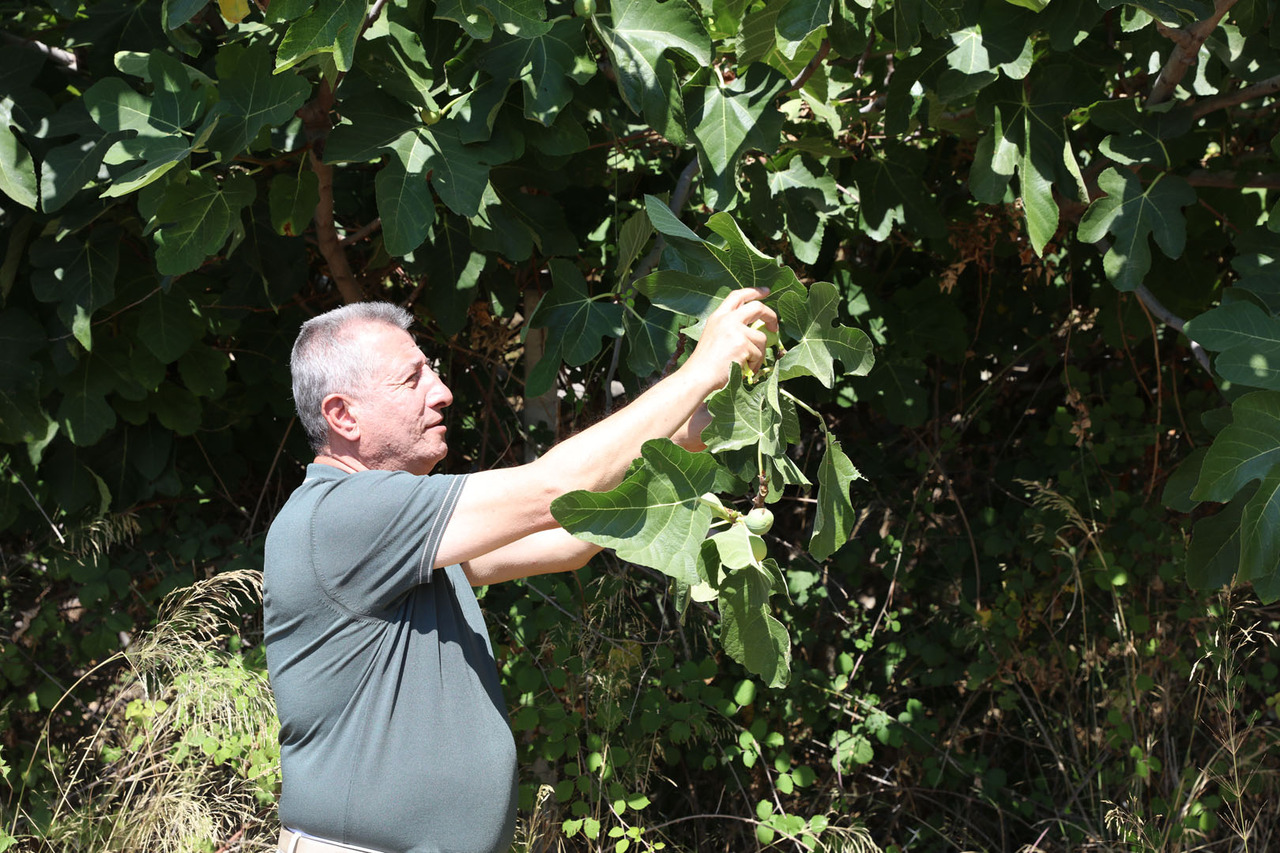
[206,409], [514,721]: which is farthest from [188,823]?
[206,409]

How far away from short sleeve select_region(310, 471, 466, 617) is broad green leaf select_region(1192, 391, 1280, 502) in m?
1.30

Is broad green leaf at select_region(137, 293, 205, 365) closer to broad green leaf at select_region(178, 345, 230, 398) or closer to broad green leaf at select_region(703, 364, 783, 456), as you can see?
broad green leaf at select_region(178, 345, 230, 398)

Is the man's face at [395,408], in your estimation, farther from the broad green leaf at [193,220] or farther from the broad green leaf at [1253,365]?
the broad green leaf at [1253,365]

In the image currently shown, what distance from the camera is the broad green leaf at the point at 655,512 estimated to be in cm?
129

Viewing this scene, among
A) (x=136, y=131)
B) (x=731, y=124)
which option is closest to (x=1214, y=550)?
(x=731, y=124)

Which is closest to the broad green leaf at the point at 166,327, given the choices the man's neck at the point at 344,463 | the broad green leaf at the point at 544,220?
the broad green leaf at the point at 544,220

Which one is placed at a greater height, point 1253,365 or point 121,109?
point 121,109

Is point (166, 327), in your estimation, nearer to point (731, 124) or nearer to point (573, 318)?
point (573, 318)

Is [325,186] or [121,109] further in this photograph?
[325,186]

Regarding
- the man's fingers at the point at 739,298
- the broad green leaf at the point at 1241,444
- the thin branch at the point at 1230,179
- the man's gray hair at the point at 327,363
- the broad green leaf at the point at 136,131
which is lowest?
the broad green leaf at the point at 1241,444

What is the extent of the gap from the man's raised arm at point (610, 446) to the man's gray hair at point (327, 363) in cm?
38

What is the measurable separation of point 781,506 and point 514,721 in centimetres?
128

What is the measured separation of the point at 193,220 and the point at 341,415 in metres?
0.72

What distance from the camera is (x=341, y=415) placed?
6.04 feet
